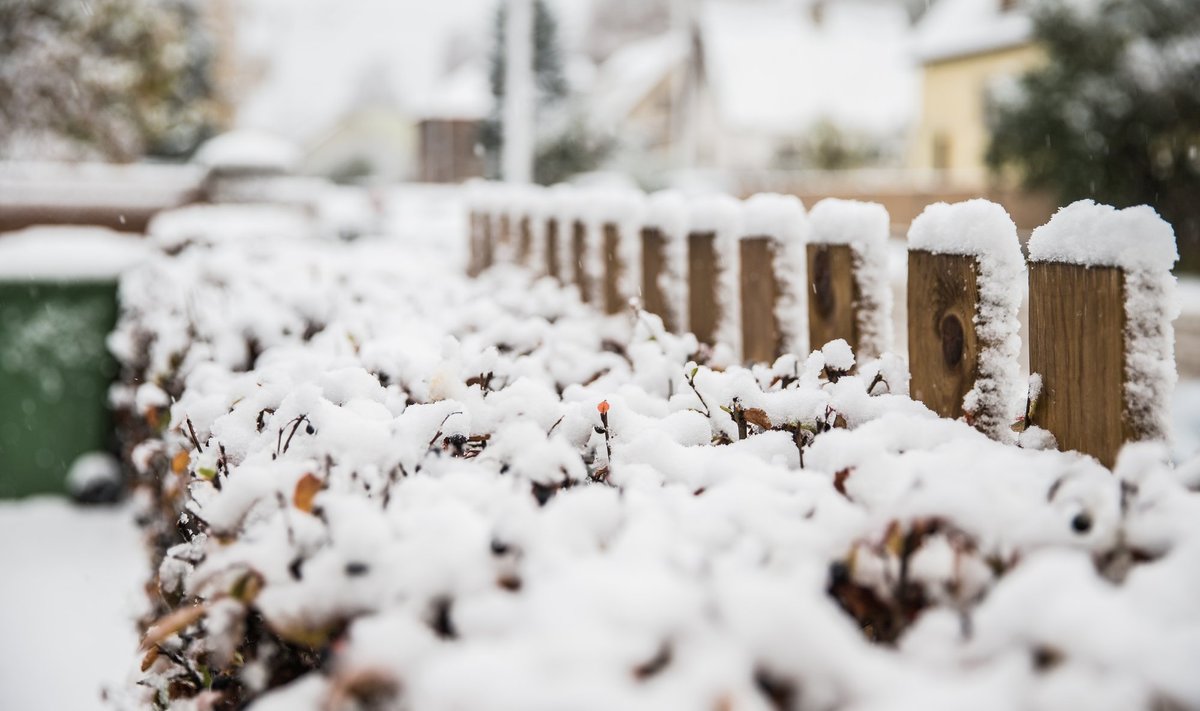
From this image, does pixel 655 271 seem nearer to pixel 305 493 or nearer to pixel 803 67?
pixel 305 493

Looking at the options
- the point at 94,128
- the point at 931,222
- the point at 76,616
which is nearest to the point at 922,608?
the point at 931,222

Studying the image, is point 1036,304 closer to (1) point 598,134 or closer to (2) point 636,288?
(2) point 636,288

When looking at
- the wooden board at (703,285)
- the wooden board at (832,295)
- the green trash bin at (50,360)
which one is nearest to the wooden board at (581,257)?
the wooden board at (703,285)

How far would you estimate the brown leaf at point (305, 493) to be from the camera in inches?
51.3

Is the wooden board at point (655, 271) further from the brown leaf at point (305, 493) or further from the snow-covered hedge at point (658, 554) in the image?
the brown leaf at point (305, 493)

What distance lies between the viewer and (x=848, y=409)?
67.1 inches

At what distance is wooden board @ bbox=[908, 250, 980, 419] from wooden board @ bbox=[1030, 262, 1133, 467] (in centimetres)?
10

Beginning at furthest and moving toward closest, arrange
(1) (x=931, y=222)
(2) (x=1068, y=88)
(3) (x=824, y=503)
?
(2) (x=1068, y=88)
(1) (x=931, y=222)
(3) (x=824, y=503)

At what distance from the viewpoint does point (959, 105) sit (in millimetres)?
27453

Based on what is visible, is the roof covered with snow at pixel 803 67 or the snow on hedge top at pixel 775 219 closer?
the snow on hedge top at pixel 775 219

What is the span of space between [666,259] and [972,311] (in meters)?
1.32

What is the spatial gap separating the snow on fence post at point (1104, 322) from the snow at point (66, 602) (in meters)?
2.33

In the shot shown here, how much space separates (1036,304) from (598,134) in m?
22.4

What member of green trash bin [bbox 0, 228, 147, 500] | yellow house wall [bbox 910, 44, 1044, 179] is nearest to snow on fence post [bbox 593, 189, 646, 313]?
green trash bin [bbox 0, 228, 147, 500]
